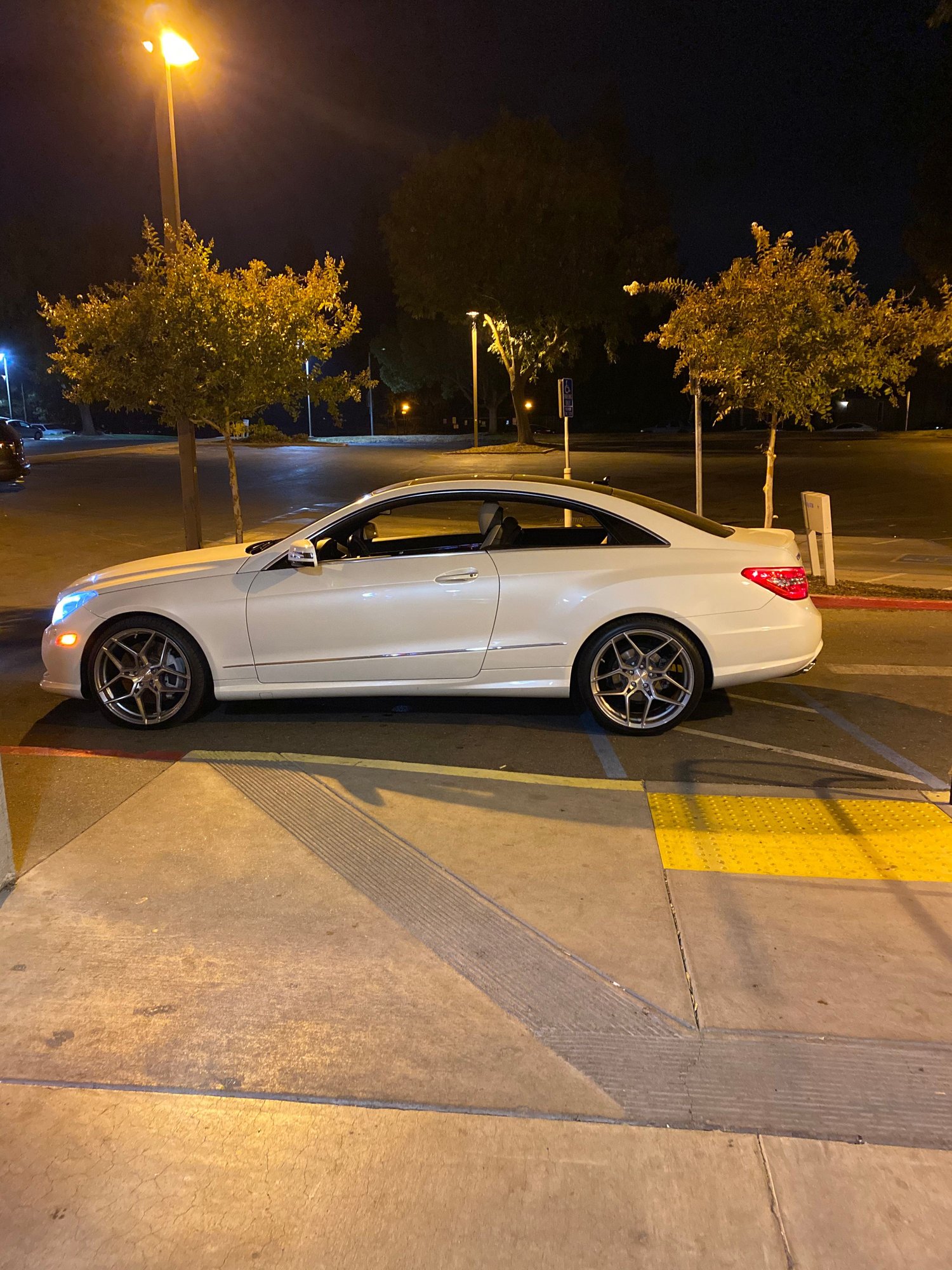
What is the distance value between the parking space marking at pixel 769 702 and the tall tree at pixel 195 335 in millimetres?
6134

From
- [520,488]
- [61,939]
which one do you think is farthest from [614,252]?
[61,939]

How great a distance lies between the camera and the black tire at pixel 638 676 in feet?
20.7

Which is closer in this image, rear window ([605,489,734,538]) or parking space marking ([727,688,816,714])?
rear window ([605,489,734,538])

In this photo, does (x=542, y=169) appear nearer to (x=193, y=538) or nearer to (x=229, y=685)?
(x=193, y=538)

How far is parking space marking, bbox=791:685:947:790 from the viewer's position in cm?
564

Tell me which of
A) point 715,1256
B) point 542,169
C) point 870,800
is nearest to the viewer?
point 715,1256

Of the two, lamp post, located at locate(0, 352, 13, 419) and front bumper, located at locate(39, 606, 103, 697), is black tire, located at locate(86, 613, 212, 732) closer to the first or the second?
front bumper, located at locate(39, 606, 103, 697)

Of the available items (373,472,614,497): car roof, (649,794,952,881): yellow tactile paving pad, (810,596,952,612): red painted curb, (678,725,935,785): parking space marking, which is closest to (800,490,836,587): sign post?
(810,596,952,612): red painted curb

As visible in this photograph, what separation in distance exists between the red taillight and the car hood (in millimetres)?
3124

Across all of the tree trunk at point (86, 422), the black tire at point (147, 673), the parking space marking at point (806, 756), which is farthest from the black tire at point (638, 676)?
the tree trunk at point (86, 422)

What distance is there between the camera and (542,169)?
122 feet

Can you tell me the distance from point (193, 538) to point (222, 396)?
67.9 inches

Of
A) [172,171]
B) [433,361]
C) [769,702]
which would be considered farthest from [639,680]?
[433,361]

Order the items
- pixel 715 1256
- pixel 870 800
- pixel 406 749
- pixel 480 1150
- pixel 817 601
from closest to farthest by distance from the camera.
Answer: pixel 715 1256, pixel 480 1150, pixel 870 800, pixel 406 749, pixel 817 601
